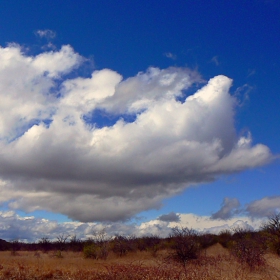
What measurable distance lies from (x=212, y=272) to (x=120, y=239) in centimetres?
3503

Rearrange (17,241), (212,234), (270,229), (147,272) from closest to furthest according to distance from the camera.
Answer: (147,272) → (270,229) → (212,234) → (17,241)

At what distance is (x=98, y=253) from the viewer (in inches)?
1608

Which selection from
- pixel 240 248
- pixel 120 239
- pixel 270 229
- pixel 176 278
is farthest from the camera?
pixel 120 239

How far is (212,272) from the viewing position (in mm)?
18641

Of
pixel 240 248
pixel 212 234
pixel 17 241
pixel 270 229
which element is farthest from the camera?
pixel 17 241

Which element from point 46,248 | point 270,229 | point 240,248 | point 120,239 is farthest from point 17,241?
point 240,248

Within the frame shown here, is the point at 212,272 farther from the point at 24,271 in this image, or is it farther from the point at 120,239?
the point at 120,239

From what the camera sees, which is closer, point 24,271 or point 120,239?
point 24,271

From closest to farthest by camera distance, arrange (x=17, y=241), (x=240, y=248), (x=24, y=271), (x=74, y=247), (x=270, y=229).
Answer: (x=24, y=271)
(x=240, y=248)
(x=270, y=229)
(x=74, y=247)
(x=17, y=241)

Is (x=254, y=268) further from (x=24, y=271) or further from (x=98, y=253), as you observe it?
(x=98, y=253)

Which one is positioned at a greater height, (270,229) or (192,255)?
(270,229)

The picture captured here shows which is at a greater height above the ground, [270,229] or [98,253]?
[270,229]

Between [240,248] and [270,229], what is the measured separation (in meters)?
14.8

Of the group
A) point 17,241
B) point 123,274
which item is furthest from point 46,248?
point 123,274
